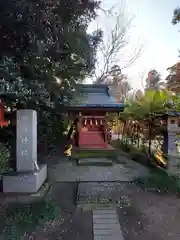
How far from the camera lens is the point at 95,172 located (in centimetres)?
658

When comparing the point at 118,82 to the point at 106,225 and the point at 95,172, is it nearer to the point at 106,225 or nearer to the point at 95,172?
the point at 95,172

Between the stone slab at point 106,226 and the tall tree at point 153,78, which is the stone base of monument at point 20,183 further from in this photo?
the tall tree at point 153,78

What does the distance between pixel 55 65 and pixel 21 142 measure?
2080mm

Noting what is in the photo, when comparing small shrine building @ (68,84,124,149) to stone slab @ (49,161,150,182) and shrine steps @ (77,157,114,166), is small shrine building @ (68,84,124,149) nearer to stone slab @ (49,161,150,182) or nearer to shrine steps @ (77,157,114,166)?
shrine steps @ (77,157,114,166)

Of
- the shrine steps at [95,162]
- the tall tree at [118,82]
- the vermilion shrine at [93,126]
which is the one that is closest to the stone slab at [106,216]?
the shrine steps at [95,162]

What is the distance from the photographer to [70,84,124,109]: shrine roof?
25.0 feet

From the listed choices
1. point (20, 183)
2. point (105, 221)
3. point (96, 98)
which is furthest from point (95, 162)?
point (105, 221)

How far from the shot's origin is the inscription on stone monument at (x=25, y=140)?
4844mm

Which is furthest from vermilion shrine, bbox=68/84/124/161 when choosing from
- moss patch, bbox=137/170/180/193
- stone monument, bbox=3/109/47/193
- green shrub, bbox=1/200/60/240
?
green shrub, bbox=1/200/60/240

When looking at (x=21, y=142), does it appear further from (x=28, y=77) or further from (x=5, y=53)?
(x=5, y=53)

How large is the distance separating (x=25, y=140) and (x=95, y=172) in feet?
8.99

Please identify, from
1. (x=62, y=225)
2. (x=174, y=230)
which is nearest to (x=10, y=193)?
(x=62, y=225)

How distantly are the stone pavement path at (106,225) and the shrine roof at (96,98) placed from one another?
3929mm

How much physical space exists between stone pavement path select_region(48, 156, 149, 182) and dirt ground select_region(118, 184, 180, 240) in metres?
1.26
